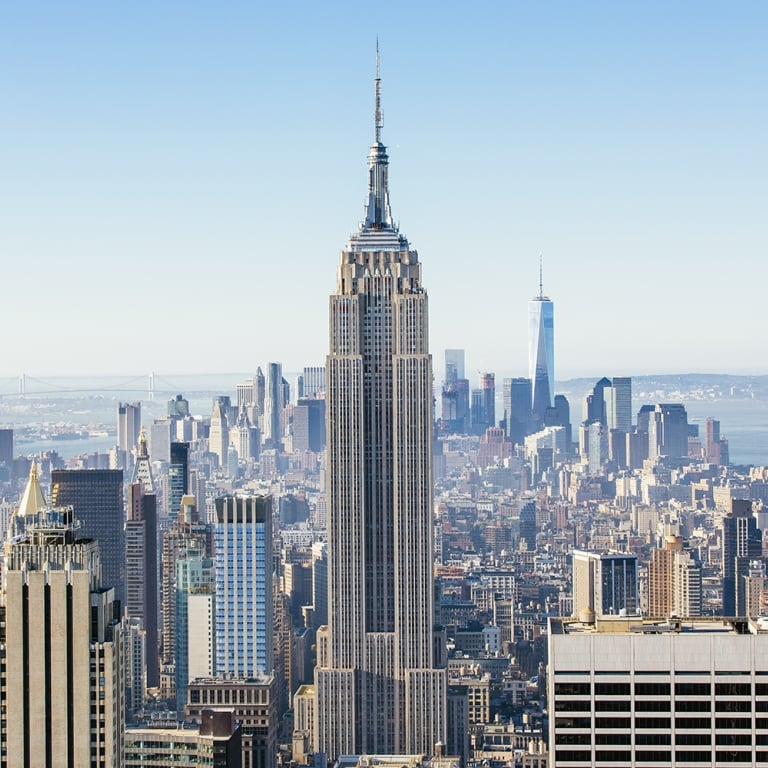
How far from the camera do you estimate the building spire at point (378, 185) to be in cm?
3044

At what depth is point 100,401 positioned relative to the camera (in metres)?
31.5

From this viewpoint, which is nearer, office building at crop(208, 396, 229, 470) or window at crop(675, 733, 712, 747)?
window at crop(675, 733, 712, 747)

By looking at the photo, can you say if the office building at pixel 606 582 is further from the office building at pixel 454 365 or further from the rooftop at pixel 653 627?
the rooftop at pixel 653 627

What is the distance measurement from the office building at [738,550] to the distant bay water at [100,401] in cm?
255

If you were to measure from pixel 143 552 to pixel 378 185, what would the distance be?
917 centimetres

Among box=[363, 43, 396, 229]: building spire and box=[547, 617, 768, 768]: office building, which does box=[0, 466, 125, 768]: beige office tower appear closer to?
box=[547, 617, 768, 768]: office building

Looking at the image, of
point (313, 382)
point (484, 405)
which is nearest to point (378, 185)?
point (313, 382)

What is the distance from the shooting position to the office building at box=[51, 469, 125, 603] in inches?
1288

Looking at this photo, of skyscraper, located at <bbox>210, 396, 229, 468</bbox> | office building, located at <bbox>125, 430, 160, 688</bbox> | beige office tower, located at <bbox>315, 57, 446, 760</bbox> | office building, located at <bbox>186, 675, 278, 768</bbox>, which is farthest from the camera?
skyscraper, located at <bbox>210, 396, 229, 468</bbox>

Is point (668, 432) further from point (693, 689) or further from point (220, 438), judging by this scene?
point (693, 689)

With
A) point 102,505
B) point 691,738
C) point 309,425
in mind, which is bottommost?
point 691,738

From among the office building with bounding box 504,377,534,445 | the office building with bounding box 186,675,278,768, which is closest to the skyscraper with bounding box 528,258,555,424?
the office building with bounding box 504,377,534,445

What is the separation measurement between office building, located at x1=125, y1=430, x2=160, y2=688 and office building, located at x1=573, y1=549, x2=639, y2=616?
8324mm

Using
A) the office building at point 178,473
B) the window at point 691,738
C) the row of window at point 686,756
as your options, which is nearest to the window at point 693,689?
the window at point 691,738
